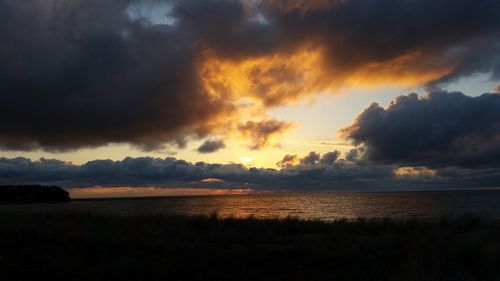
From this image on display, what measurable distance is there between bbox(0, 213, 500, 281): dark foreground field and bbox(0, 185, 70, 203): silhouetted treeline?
162479 mm

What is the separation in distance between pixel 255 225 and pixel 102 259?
983cm

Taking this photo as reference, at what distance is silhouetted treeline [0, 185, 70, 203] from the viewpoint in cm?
15738

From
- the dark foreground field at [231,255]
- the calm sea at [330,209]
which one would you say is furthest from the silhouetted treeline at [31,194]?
the dark foreground field at [231,255]

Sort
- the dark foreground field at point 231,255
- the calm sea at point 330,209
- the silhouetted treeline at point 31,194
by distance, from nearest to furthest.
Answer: the dark foreground field at point 231,255, the calm sea at point 330,209, the silhouetted treeline at point 31,194

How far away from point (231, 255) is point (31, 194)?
7023 inches

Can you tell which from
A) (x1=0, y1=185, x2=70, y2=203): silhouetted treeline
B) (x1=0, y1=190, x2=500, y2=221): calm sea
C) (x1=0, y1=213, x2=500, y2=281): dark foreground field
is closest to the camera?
(x1=0, y1=213, x2=500, y2=281): dark foreground field

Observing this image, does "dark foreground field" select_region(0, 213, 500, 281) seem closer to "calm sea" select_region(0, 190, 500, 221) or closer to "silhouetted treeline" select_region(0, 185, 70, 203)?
"calm sea" select_region(0, 190, 500, 221)

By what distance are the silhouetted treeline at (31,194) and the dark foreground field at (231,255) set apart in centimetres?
16248

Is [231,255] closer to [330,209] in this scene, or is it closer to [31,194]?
[330,209]

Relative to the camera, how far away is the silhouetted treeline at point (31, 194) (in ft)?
516

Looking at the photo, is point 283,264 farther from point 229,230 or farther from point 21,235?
point 21,235

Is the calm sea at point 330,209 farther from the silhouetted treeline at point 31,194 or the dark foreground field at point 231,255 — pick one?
the silhouetted treeline at point 31,194

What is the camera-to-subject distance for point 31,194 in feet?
Result: 547

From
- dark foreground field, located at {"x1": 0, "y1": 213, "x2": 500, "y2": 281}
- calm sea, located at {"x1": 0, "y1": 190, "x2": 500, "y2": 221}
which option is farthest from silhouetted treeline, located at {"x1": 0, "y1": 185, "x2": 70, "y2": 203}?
dark foreground field, located at {"x1": 0, "y1": 213, "x2": 500, "y2": 281}
